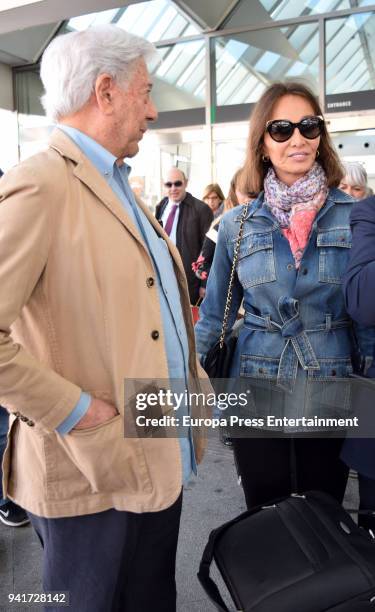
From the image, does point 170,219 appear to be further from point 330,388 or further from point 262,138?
point 330,388

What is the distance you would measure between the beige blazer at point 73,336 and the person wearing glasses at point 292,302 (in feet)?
1.68

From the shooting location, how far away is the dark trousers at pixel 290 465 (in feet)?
5.80

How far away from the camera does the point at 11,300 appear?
1.12m

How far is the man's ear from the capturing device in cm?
133

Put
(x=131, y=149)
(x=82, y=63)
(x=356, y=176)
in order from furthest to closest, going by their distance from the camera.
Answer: (x=356, y=176)
(x=131, y=149)
(x=82, y=63)

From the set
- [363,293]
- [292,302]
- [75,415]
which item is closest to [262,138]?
[292,302]

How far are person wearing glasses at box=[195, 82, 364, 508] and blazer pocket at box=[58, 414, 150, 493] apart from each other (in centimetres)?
62

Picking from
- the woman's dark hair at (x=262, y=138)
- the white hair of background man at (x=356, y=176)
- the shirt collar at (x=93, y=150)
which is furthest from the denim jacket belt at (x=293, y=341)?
the white hair of background man at (x=356, y=176)

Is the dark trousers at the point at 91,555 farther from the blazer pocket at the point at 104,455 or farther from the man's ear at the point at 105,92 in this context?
the man's ear at the point at 105,92

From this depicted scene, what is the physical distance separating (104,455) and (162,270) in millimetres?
503

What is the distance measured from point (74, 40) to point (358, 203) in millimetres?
903

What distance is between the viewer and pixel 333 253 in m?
1.70

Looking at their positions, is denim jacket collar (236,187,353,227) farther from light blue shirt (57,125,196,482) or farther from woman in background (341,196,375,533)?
light blue shirt (57,125,196,482)

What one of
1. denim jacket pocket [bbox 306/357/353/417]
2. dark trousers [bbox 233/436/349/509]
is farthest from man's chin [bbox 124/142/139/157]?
dark trousers [bbox 233/436/349/509]
